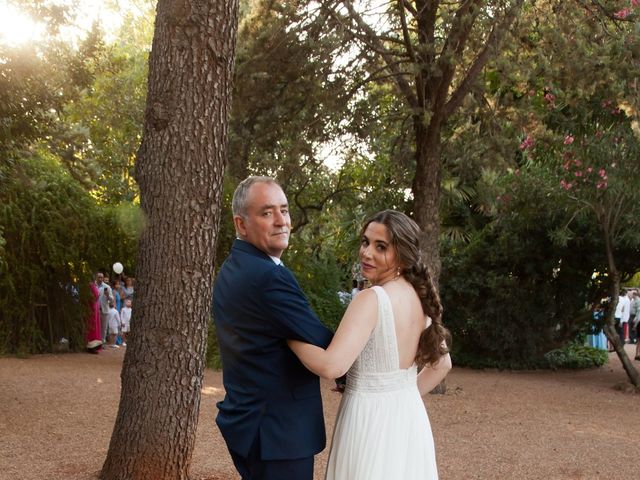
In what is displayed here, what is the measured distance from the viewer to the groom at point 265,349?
10.3 ft

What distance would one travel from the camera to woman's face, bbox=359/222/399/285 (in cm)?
336

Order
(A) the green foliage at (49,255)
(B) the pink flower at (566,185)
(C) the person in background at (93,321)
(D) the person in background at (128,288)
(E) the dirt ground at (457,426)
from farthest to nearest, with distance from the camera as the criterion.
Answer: (D) the person in background at (128,288)
(C) the person in background at (93,321)
(A) the green foliage at (49,255)
(B) the pink flower at (566,185)
(E) the dirt ground at (457,426)

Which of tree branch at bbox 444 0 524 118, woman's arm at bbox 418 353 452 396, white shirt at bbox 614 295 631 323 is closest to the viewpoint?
woman's arm at bbox 418 353 452 396

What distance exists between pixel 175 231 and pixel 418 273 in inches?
129

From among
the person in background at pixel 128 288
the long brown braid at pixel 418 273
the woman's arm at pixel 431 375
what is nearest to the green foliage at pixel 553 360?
the person in background at pixel 128 288

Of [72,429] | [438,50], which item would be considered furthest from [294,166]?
[72,429]

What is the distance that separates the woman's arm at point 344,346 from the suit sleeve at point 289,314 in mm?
44

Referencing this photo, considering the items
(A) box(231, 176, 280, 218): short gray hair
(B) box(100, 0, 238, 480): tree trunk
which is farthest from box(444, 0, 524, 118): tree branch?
(A) box(231, 176, 280, 218): short gray hair

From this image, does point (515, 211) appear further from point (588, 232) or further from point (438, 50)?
point (438, 50)

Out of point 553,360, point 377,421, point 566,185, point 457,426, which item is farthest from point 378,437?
point 553,360

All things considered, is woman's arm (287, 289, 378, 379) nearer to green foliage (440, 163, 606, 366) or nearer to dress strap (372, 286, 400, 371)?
dress strap (372, 286, 400, 371)

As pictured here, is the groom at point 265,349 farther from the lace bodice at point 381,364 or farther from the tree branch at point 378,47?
the tree branch at point 378,47

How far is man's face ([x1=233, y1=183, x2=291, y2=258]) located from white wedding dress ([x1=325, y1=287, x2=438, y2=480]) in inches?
22.4

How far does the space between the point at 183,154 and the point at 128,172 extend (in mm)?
25021
